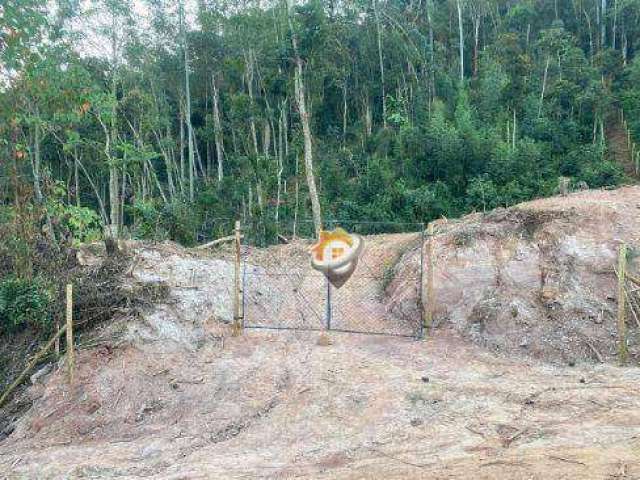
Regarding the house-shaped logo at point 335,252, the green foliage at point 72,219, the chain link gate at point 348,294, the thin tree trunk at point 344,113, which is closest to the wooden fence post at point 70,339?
the chain link gate at point 348,294

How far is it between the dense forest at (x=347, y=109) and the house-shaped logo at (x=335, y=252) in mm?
5342

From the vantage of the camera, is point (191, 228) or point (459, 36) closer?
point (191, 228)

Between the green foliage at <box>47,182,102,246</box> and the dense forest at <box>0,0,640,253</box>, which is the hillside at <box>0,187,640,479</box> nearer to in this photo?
the green foliage at <box>47,182,102,246</box>

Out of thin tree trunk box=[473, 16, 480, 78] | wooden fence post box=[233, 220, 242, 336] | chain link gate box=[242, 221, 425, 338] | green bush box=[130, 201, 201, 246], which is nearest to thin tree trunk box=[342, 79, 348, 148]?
thin tree trunk box=[473, 16, 480, 78]

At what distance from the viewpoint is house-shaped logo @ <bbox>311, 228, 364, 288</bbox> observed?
21.4ft

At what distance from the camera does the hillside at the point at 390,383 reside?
408 centimetres

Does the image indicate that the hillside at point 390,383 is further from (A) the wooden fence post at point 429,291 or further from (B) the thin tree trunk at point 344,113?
(B) the thin tree trunk at point 344,113

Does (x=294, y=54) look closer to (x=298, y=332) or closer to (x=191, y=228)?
(x=191, y=228)

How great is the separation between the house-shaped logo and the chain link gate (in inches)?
12.2

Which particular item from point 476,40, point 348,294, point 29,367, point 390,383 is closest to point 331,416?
point 390,383

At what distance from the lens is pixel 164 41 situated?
2011 cm

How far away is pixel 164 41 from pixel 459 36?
13635mm

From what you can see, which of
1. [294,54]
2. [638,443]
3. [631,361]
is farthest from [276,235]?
[638,443]

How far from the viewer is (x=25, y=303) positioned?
7.35m
